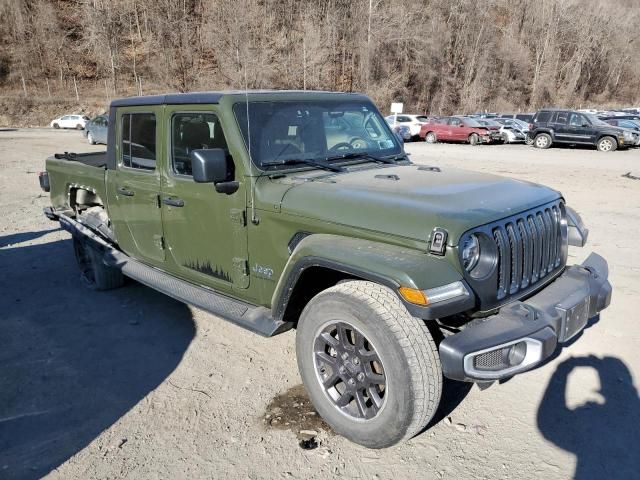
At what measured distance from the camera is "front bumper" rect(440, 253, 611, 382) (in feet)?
7.87

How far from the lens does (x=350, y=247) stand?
2.72 m

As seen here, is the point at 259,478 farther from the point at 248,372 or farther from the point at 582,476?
the point at 582,476

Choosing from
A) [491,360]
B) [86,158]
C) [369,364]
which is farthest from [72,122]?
[491,360]

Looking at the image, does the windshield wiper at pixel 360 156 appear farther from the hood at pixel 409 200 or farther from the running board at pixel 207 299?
the running board at pixel 207 299

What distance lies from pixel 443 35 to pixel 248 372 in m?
59.5

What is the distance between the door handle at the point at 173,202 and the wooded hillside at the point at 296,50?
40367mm

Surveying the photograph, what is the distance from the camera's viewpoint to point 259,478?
2.67m

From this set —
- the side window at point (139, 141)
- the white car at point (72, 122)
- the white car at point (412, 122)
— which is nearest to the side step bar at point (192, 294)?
the side window at point (139, 141)

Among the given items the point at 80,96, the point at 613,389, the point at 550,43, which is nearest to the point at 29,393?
the point at 613,389

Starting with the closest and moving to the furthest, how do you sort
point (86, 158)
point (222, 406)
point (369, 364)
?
point (369, 364)
point (222, 406)
point (86, 158)

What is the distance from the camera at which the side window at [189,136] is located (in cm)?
A: 355

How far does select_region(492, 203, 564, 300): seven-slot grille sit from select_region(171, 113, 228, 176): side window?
2.05 m

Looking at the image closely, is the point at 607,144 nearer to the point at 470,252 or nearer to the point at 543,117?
the point at 543,117

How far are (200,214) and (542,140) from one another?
23.4 m
